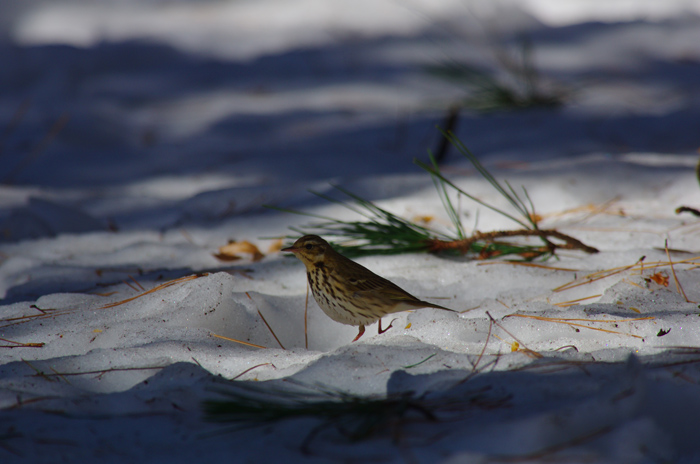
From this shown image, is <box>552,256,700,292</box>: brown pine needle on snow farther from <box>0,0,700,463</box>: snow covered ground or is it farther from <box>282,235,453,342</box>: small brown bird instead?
<box>282,235,453,342</box>: small brown bird

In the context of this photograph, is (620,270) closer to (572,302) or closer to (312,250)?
(572,302)

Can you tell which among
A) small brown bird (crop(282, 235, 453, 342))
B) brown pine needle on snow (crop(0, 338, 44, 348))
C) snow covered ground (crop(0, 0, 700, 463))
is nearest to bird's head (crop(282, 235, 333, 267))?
small brown bird (crop(282, 235, 453, 342))

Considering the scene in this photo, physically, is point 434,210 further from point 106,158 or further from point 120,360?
point 106,158

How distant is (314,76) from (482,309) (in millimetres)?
5298

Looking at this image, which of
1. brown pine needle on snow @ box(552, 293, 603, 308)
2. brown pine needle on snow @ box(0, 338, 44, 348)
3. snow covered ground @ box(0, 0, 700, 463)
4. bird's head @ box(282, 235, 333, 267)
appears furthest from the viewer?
bird's head @ box(282, 235, 333, 267)

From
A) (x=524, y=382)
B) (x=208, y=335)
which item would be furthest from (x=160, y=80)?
(x=524, y=382)

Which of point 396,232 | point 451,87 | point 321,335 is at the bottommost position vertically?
point 321,335

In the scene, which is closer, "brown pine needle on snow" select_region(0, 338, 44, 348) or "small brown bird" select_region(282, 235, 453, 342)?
"brown pine needle on snow" select_region(0, 338, 44, 348)

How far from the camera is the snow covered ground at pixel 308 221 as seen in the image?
4.54 feet

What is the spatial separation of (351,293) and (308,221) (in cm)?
136

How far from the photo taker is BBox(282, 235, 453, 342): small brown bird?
2.22 m

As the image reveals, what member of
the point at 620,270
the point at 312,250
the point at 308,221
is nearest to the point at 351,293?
the point at 312,250

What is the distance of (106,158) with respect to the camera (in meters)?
5.27

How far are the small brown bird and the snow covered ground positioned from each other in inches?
4.8
